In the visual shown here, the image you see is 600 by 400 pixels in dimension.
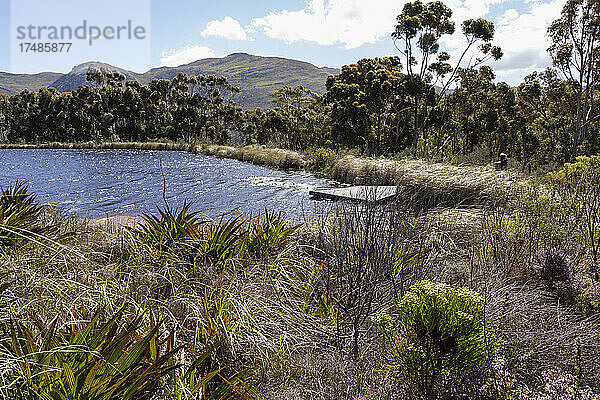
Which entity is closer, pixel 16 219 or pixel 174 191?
pixel 16 219

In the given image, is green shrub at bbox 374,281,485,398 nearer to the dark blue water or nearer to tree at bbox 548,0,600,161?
the dark blue water

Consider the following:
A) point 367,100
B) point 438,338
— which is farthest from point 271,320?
point 367,100

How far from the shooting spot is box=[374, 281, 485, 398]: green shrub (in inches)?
70.7

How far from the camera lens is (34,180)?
1587 cm

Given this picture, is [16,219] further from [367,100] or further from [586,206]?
[367,100]

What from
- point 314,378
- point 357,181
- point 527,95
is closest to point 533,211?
point 314,378

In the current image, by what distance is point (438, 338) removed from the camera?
184 cm

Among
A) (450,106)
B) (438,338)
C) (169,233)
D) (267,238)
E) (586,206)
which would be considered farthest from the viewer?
(450,106)

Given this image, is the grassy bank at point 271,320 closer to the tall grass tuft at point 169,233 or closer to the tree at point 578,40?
the tall grass tuft at point 169,233

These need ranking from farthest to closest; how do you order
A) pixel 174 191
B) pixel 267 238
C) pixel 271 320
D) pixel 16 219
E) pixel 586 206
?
pixel 174 191
pixel 586 206
pixel 267 238
pixel 16 219
pixel 271 320

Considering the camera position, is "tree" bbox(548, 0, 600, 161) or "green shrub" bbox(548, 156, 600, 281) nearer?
"green shrub" bbox(548, 156, 600, 281)

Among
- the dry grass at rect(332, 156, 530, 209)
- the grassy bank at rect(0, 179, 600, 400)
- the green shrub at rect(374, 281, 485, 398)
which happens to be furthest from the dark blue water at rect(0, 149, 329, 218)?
the green shrub at rect(374, 281, 485, 398)

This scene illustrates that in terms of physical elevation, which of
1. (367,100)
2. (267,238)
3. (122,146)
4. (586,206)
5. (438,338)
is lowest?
(438,338)

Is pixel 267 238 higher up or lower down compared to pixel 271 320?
higher up
